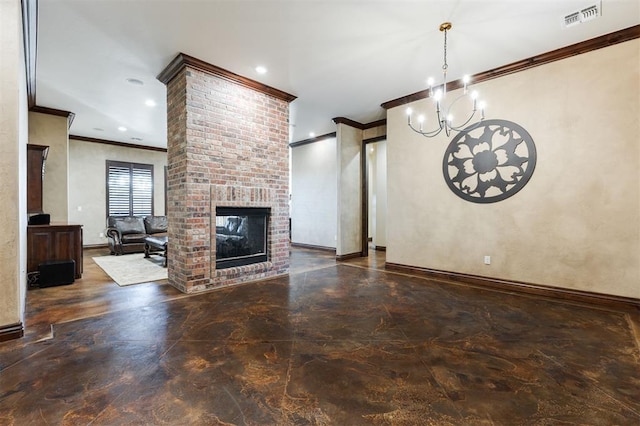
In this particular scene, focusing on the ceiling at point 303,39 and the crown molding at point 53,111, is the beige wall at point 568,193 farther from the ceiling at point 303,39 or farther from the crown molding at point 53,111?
the crown molding at point 53,111

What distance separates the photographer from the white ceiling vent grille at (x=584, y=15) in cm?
290

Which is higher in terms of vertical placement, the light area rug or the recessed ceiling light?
the recessed ceiling light

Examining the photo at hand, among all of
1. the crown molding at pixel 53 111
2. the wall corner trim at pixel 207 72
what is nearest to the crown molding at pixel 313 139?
the wall corner trim at pixel 207 72

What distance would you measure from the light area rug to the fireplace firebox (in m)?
1.21

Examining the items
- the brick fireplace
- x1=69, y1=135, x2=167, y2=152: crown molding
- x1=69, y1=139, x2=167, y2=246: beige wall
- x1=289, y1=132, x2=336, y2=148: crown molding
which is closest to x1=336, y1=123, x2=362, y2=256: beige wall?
x1=289, y1=132, x2=336, y2=148: crown molding

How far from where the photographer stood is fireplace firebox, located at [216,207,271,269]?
4.31 meters

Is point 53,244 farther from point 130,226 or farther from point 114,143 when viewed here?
point 114,143

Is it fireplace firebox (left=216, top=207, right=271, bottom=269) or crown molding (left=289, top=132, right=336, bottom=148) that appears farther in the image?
crown molding (left=289, top=132, right=336, bottom=148)

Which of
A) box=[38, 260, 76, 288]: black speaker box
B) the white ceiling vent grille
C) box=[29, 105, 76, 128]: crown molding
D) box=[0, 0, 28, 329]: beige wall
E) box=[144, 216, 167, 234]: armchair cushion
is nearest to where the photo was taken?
box=[0, 0, 28, 329]: beige wall

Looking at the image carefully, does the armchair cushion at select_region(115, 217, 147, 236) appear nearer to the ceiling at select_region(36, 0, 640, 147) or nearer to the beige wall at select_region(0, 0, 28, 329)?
the ceiling at select_region(36, 0, 640, 147)

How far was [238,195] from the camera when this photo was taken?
4.36m

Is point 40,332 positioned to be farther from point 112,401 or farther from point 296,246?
point 296,246

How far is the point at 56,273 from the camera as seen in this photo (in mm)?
4180

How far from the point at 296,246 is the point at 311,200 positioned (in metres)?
1.43
